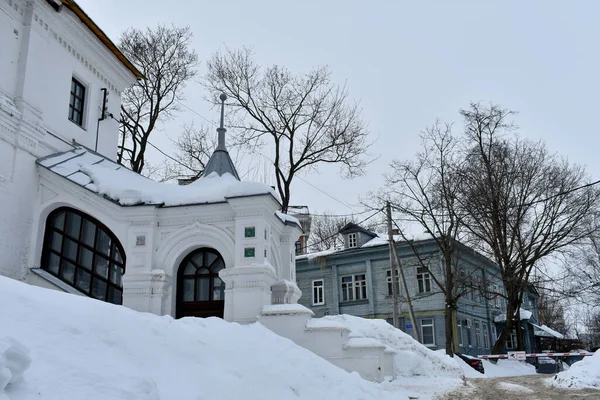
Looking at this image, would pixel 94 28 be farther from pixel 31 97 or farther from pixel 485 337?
pixel 485 337

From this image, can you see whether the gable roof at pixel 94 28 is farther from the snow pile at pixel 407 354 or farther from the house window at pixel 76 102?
the snow pile at pixel 407 354

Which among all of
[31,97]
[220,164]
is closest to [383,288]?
[220,164]

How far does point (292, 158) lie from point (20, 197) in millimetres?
12913

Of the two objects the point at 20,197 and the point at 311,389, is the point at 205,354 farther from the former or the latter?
the point at 20,197

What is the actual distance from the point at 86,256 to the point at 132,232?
118 centimetres

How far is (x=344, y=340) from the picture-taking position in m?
9.66

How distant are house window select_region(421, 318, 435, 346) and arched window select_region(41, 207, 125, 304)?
22023mm

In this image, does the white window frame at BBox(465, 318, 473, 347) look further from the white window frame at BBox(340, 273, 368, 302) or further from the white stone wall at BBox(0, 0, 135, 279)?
the white stone wall at BBox(0, 0, 135, 279)

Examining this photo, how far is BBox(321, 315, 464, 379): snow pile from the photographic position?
12547 millimetres

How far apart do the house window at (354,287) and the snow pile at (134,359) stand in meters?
25.0

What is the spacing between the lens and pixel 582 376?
10.1 m

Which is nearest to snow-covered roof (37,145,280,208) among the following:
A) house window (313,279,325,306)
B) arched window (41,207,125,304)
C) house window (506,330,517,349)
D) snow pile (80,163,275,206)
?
snow pile (80,163,275,206)

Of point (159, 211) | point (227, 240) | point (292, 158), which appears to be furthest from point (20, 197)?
point (292, 158)

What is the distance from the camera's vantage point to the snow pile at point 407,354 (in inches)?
494
